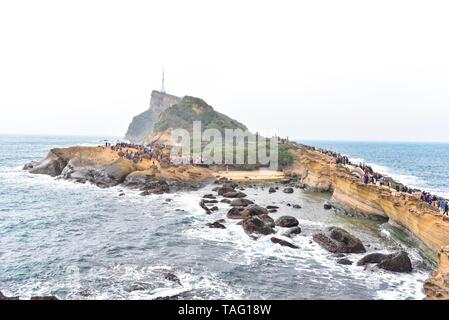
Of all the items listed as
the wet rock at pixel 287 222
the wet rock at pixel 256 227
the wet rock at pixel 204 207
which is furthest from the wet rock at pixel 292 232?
the wet rock at pixel 204 207

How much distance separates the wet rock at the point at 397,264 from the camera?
75.0 ft

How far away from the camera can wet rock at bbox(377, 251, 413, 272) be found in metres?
22.9

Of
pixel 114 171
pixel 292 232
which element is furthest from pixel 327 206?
pixel 114 171

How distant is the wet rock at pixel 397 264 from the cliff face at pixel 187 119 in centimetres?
10191

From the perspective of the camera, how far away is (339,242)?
27.0 m

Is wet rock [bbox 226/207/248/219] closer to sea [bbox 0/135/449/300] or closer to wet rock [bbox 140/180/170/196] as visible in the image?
sea [bbox 0/135/449/300]

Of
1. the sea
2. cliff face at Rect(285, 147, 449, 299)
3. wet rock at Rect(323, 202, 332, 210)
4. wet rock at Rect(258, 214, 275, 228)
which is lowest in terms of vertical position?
the sea

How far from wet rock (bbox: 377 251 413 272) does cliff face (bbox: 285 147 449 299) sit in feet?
8.65

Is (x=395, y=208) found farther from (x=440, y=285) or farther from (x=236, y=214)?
(x=440, y=285)

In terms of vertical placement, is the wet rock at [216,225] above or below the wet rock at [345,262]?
above

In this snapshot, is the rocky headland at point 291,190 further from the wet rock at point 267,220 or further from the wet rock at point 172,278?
the wet rock at point 172,278

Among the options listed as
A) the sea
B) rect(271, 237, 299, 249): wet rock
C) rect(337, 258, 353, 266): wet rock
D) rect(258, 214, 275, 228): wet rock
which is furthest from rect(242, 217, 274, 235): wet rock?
rect(337, 258, 353, 266): wet rock

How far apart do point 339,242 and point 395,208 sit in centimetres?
843
